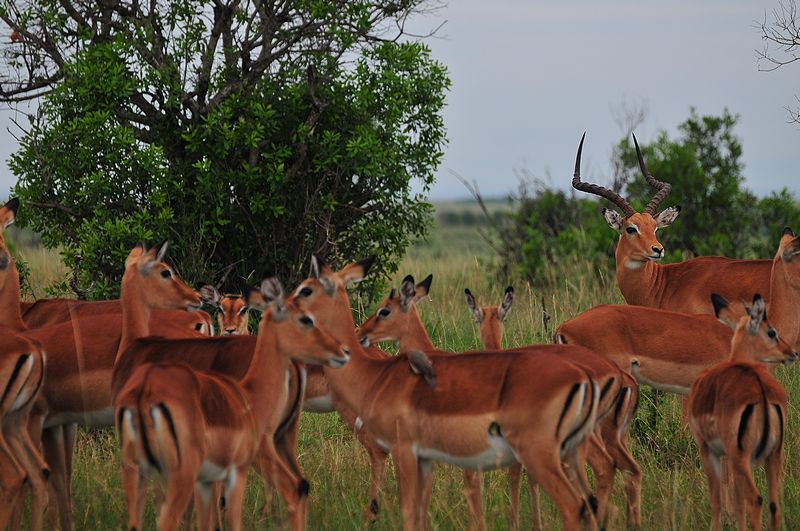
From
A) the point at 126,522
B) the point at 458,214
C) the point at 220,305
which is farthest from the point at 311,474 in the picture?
the point at 458,214

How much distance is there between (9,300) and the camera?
6984 mm

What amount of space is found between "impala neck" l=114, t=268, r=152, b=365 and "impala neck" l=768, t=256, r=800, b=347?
432 cm

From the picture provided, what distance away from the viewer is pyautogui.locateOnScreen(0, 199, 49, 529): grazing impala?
5582 mm

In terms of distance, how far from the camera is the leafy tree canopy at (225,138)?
9.45 metres

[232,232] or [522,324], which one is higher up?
[232,232]

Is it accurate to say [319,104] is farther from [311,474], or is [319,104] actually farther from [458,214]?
[458,214]

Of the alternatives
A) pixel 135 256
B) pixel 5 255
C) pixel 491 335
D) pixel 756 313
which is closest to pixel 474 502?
pixel 491 335

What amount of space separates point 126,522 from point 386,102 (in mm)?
5115

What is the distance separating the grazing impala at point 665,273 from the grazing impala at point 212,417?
4599mm

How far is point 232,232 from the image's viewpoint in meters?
10.3

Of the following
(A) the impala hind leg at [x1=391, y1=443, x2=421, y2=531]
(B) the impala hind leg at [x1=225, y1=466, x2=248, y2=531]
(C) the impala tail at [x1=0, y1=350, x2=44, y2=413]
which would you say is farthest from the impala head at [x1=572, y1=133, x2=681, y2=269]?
(C) the impala tail at [x1=0, y1=350, x2=44, y2=413]

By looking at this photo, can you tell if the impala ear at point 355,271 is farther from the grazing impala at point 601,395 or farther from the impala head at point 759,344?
the impala head at point 759,344

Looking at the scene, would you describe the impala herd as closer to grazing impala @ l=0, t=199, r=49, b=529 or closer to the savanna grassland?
grazing impala @ l=0, t=199, r=49, b=529

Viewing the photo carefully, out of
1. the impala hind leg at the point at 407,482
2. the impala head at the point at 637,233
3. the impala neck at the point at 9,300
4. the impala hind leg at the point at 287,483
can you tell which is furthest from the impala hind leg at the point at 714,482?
the impala neck at the point at 9,300
